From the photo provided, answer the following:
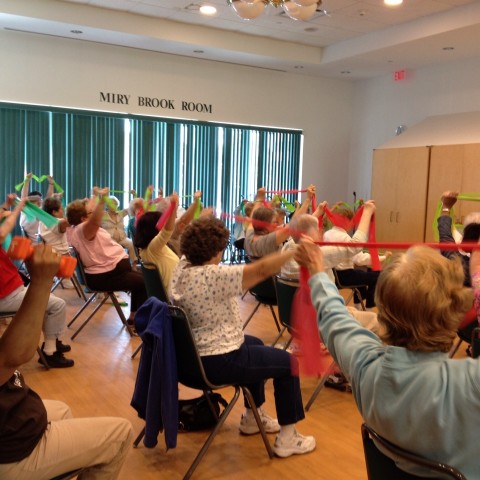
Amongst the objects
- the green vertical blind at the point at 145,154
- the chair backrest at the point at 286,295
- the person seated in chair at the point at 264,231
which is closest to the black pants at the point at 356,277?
the person seated in chair at the point at 264,231

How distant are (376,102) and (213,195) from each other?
3.53 metres

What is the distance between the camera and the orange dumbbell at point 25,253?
Result: 1490mm

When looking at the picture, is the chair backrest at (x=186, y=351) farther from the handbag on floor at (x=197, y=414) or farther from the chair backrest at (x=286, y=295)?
the chair backrest at (x=286, y=295)

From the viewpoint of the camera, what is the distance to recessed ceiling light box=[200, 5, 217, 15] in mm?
6852

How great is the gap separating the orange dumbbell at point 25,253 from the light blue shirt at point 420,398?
0.80m

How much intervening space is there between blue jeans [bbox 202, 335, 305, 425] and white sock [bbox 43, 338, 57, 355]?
1.94 meters

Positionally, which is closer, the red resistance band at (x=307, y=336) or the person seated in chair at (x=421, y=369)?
the person seated in chair at (x=421, y=369)

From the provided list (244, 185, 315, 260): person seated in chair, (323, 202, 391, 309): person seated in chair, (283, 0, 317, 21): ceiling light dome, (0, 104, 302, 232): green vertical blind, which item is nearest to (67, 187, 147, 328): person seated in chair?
(244, 185, 315, 260): person seated in chair

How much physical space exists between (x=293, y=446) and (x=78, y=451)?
138cm

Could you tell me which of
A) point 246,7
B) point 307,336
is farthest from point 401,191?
point 307,336

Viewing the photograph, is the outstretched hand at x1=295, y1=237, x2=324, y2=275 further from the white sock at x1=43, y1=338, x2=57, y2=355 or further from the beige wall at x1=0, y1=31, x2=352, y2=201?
the beige wall at x1=0, y1=31, x2=352, y2=201

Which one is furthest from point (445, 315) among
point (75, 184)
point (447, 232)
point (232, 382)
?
point (75, 184)

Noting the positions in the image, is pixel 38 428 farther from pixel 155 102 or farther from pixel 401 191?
pixel 401 191

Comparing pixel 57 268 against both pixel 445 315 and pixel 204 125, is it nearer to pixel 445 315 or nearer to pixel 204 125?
pixel 445 315
